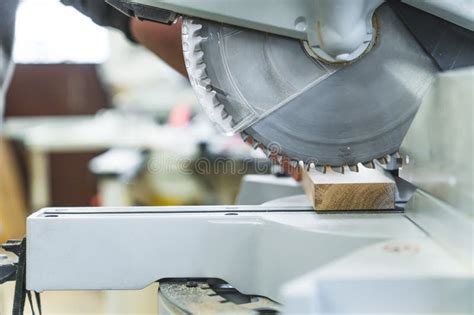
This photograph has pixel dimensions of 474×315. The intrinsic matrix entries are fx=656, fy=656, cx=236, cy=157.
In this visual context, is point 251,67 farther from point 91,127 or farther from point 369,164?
point 91,127

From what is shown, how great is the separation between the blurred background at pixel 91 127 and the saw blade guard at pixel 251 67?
2.11 m

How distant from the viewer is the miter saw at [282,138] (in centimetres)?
83

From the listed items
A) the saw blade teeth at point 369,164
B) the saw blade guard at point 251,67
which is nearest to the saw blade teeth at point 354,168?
the saw blade teeth at point 369,164

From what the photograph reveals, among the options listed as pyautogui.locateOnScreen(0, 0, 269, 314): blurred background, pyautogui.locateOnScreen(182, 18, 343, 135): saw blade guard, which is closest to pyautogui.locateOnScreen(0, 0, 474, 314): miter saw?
pyautogui.locateOnScreen(182, 18, 343, 135): saw blade guard

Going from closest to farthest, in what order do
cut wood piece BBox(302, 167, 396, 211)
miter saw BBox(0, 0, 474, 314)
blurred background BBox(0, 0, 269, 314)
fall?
miter saw BBox(0, 0, 474, 314), cut wood piece BBox(302, 167, 396, 211), blurred background BBox(0, 0, 269, 314)

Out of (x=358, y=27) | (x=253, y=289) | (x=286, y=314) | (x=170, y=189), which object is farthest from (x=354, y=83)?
(x=170, y=189)

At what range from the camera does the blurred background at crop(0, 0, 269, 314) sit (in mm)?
3396

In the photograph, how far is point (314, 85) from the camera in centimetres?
92

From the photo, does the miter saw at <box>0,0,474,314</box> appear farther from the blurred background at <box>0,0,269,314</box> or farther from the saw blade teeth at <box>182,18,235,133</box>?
the blurred background at <box>0,0,269,314</box>

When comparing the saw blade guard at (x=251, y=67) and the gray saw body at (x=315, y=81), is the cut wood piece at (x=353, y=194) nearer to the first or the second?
the gray saw body at (x=315, y=81)

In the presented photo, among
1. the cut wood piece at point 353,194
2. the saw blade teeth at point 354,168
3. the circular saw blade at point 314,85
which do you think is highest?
the circular saw blade at point 314,85

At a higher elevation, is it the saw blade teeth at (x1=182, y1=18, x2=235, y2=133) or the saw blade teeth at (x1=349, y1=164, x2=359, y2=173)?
the saw blade teeth at (x1=182, y1=18, x2=235, y2=133)

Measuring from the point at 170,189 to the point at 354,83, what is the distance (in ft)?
8.72

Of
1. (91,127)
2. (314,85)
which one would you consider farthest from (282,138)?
(91,127)
